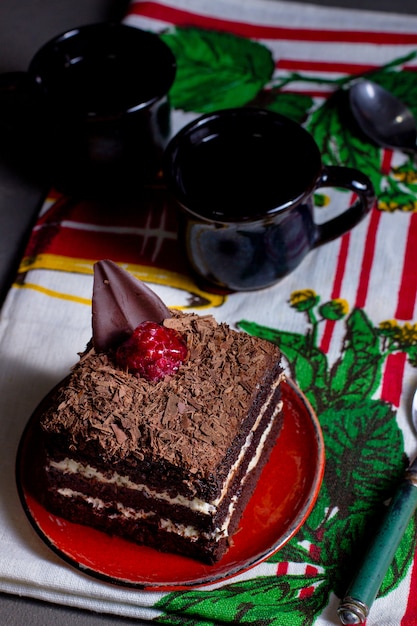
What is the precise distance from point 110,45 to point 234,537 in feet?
3.41

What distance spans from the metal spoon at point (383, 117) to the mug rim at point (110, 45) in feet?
1.41

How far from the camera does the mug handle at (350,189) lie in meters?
1.50

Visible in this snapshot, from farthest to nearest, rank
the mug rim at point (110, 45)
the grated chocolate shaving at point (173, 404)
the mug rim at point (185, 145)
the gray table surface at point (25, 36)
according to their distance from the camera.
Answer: the gray table surface at point (25, 36)
the mug rim at point (110, 45)
the mug rim at point (185, 145)
the grated chocolate shaving at point (173, 404)

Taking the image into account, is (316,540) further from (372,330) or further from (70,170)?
(70,170)

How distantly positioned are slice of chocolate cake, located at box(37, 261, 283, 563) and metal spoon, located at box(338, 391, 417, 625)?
0.62 ft

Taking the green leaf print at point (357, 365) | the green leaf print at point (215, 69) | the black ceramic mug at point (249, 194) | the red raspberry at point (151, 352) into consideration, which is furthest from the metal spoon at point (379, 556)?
the green leaf print at point (215, 69)

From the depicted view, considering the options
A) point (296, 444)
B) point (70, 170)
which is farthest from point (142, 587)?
point (70, 170)

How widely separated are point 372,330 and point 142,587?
2.05ft

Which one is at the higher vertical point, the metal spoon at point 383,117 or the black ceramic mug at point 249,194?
the metal spoon at point 383,117

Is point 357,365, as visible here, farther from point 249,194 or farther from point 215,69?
point 215,69

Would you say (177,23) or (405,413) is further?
(177,23)

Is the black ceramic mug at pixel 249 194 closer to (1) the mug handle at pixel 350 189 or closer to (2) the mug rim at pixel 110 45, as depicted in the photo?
(1) the mug handle at pixel 350 189

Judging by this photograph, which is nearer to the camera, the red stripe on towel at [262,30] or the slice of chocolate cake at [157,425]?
the slice of chocolate cake at [157,425]

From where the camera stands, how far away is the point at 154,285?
1.60 m
